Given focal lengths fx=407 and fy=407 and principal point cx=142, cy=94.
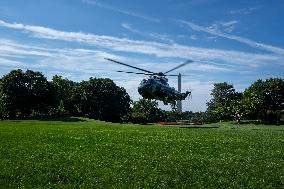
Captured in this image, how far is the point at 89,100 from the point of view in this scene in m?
→ 172

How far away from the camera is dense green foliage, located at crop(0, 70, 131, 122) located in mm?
136375

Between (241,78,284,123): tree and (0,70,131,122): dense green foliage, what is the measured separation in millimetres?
51035

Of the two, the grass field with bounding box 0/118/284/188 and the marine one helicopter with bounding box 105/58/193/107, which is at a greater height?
the marine one helicopter with bounding box 105/58/193/107

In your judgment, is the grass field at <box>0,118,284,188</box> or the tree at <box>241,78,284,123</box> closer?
the grass field at <box>0,118,284,188</box>

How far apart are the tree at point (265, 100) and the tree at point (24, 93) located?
71.1 meters

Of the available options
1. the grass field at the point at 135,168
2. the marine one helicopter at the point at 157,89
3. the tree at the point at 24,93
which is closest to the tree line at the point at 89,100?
the tree at the point at 24,93

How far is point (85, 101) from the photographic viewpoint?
17200cm

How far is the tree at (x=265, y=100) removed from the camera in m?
147

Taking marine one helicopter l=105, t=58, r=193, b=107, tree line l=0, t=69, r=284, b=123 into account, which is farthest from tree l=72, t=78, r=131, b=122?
Result: marine one helicopter l=105, t=58, r=193, b=107

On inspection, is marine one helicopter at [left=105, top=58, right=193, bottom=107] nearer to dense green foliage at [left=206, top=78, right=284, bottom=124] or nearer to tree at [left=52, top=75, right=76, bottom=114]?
dense green foliage at [left=206, top=78, right=284, bottom=124]

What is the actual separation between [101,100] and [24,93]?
45.0 m

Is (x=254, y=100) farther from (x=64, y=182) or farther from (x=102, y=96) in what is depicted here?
(x=64, y=182)

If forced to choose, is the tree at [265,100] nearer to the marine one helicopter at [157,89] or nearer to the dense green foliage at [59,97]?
the dense green foliage at [59,97]

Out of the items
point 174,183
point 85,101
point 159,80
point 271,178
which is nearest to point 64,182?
point 174,183
